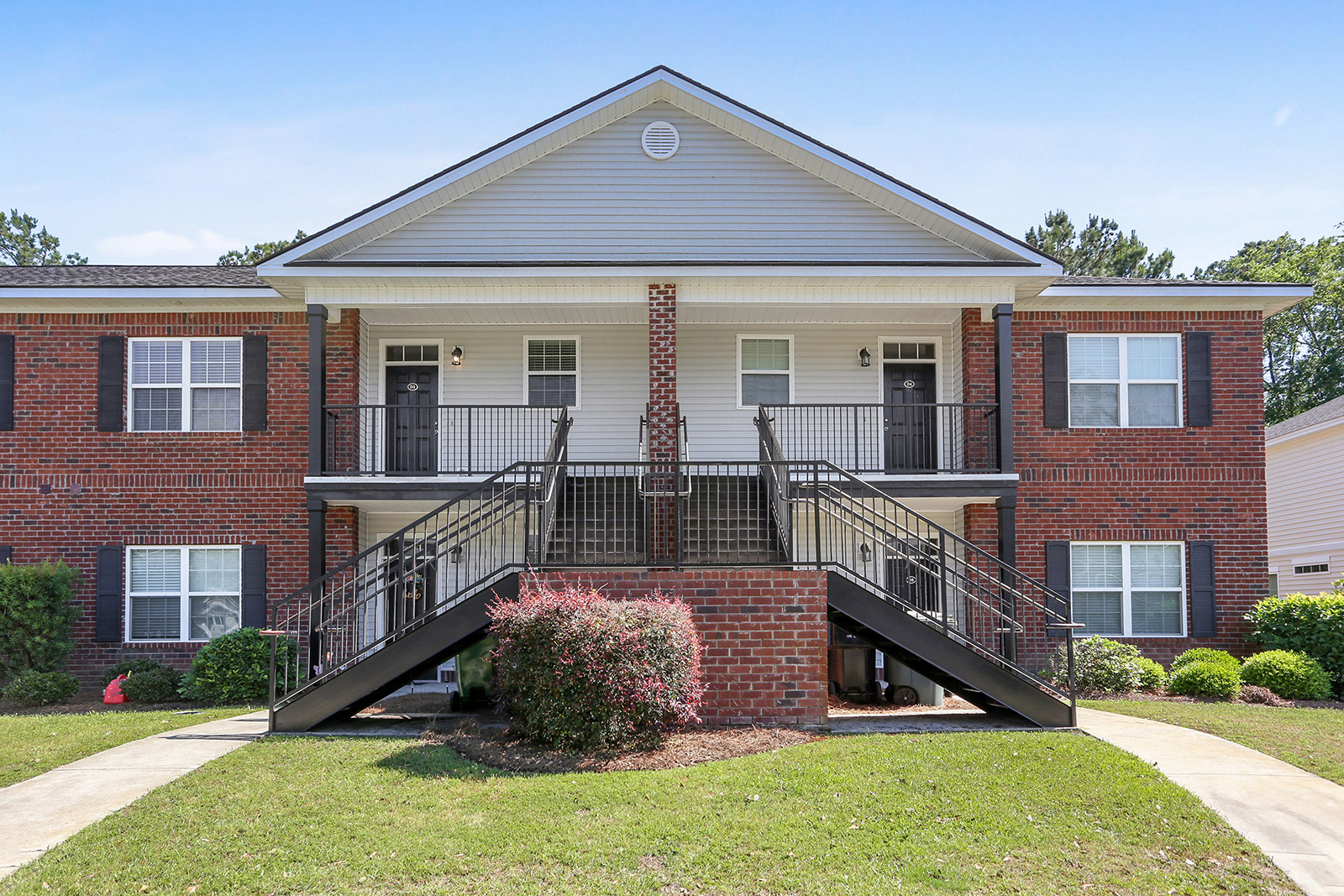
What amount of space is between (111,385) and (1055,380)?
13.3m

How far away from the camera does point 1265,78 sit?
13.7m

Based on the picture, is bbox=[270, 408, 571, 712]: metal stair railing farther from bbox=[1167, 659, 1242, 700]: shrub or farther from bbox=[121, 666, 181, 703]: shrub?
bbox=[1167, 659, 1242, 700]: shrub

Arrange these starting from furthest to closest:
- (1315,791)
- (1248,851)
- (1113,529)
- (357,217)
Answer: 1. (1113,529)
2. (357,217)
3. (1315,791)
4. (1248,851)

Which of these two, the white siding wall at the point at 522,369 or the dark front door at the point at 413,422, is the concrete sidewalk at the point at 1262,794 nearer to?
the white siding wall at the point at 522,369

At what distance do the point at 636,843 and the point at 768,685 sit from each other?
137 inches

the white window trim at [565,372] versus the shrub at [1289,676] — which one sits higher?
the white window trim at [565,372]

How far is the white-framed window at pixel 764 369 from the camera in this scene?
15109mm

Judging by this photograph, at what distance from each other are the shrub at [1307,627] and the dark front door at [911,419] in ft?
16.1

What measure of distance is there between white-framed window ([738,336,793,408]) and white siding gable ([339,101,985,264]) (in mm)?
1660

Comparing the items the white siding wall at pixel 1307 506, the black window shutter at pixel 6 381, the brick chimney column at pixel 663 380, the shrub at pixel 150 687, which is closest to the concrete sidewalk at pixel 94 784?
the shrub at pixel 150 687

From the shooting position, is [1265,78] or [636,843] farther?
[1265,78]

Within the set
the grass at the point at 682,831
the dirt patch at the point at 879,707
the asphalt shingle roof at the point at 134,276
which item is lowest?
the dirt patch at the point at 879,707

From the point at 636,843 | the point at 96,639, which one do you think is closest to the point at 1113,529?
the point at 636,843

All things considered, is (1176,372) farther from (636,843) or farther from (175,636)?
(175,636)
